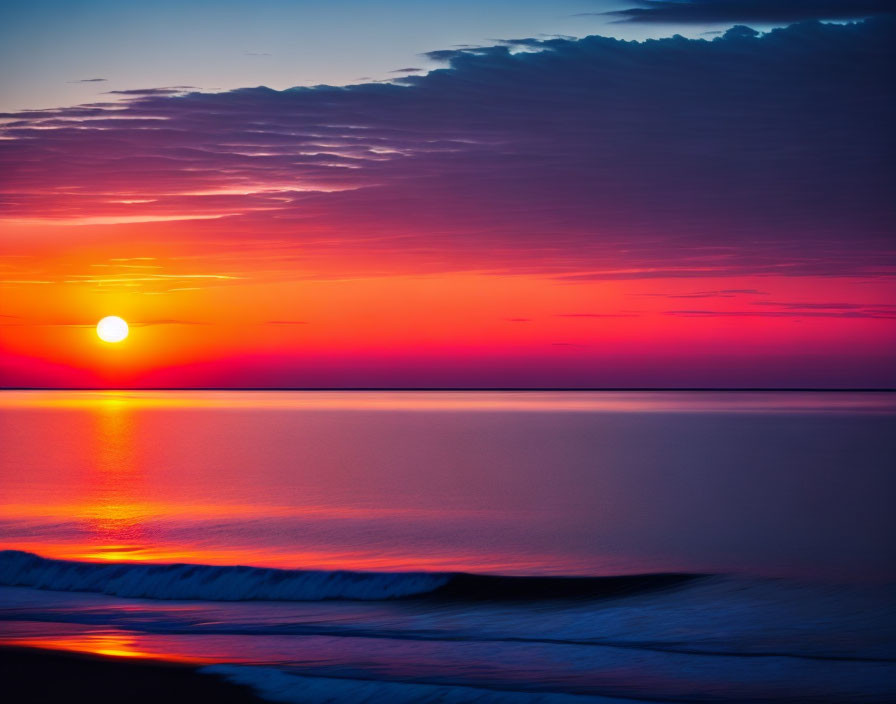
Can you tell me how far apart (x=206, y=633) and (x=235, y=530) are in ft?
51.6

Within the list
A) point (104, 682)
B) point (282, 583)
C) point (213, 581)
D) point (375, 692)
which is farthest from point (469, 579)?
point (104, 682)

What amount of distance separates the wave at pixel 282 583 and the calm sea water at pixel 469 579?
0.09 metres

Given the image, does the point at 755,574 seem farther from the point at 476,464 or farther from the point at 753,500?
the point at 476,464

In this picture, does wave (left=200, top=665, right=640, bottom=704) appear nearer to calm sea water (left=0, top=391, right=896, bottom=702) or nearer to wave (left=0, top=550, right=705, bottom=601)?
calm sea water (left=0, top=391, right=896, bottom=702)

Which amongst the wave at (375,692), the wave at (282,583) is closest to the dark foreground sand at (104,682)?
the wave at (375,692)

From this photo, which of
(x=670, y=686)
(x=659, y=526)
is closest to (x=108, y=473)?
(x=659, y=526)

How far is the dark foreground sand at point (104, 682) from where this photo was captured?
43.5 feet

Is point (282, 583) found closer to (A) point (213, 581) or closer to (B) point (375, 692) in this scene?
(A) point (213, 581)

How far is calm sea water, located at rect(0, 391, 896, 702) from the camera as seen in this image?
15297 millimetres

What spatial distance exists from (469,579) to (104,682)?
11208mm

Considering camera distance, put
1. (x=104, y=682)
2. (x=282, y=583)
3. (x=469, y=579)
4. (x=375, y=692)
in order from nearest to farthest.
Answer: (x=375, y=692), (x=104, y=682), (x=282, y=583), (x=469, y=579)

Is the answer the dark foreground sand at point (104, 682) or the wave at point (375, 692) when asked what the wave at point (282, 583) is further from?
the wave at point (375, 692)

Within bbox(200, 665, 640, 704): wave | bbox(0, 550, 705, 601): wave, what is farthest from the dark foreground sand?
bbox(0, 550, 705, 601): wave

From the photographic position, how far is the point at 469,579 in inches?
933
